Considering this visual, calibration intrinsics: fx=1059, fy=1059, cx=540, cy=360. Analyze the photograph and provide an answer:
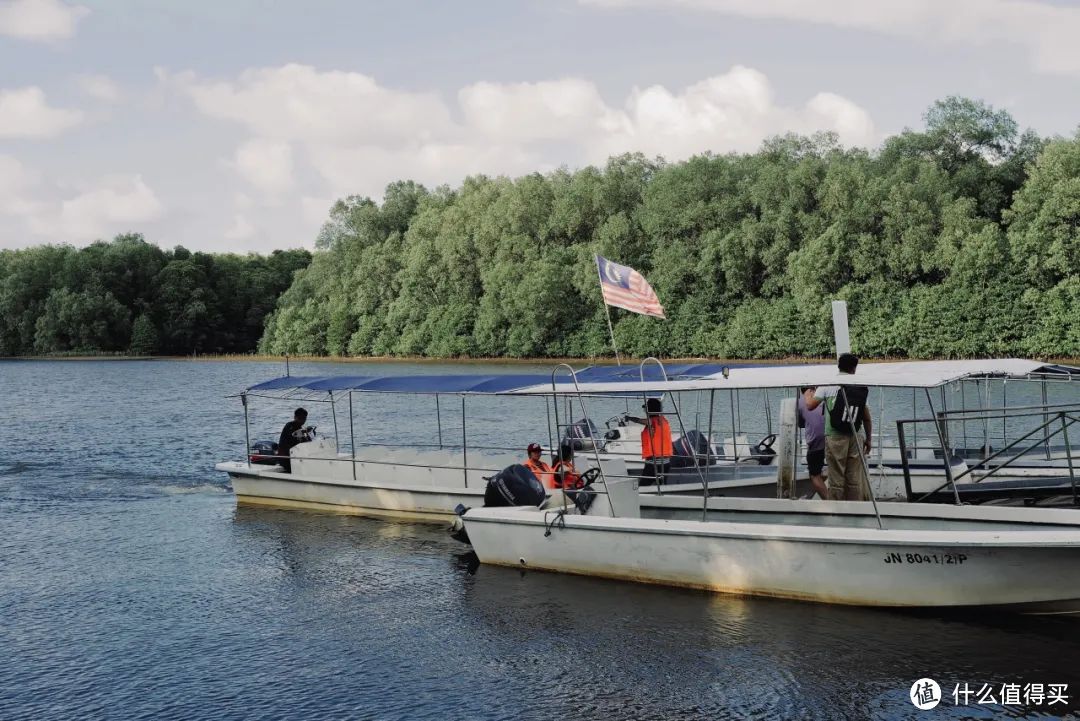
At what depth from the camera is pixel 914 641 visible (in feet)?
43.6

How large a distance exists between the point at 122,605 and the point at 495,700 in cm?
754

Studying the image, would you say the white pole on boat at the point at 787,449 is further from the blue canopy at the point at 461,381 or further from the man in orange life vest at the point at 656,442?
the blue canopy at the point at 461,381

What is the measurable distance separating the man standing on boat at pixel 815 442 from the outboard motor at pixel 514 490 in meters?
4.43

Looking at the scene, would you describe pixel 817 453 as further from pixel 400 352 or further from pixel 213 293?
pixel 213 293

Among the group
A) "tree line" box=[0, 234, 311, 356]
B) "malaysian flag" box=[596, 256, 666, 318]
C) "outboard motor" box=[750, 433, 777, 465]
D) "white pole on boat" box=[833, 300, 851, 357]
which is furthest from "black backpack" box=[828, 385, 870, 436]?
"tree line" box=[0, 234, 311, 356]

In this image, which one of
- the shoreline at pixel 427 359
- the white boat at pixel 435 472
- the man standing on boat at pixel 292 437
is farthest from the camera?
the shoreline at pixel 427 359

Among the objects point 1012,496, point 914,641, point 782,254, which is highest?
point 782,254

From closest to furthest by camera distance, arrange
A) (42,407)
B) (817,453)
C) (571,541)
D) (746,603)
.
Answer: (746,603), (571,541), (817,453), (42,407)

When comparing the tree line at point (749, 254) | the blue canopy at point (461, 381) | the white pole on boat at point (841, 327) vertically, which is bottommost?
the blue canopy at point (461, 381)

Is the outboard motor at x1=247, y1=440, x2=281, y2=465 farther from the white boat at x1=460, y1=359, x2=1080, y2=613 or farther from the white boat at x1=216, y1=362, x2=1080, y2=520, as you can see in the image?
the white boat at x1=460, y1=359, x2=1080, y2=613

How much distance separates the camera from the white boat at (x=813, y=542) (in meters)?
13.5

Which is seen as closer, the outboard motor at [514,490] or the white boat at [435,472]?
the outboard motor at [514,490]

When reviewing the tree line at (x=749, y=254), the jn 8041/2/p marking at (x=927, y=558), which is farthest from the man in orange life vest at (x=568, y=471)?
the tree line at (x=749, y=254)

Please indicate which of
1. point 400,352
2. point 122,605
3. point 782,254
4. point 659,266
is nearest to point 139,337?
point 400,352
